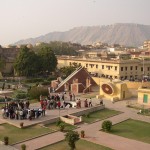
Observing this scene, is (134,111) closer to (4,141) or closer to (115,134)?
(115,134)

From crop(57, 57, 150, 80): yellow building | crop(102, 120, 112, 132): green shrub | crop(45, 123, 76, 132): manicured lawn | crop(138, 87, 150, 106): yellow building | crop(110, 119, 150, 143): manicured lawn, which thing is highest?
crop(57, 57, 150, 80): yellow building

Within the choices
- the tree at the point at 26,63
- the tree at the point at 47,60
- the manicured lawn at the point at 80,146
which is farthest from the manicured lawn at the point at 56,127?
the tree at the point at 47,60

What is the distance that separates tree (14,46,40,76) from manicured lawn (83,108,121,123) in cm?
2738

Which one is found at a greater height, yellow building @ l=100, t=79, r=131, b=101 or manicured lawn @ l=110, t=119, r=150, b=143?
yellow building @ l=100, t=79, r=131, b=101

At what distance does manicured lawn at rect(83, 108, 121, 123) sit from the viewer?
29.7 metres

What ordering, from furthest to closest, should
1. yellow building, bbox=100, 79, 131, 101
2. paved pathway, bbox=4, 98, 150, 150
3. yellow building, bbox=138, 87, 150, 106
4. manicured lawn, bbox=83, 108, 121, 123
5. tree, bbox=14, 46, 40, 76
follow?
tree, bbox=14, 46, 40, 76, yellow building, bbox=100, 79, 131, 101, yellow building, bbox=138, 87, 150, 106, manicured lawn, bbox=83, 108, 121, 123, paved pathway, bbox=4, 98, 150, 150

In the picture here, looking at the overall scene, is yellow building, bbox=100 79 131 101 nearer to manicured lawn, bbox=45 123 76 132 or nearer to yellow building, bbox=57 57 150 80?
manicured lawn, bbox=45 123 76 132

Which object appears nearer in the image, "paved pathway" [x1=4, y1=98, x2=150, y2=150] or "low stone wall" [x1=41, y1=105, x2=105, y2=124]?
"paved pathway" [x1=4, y1=98, x2=150, y2=150]

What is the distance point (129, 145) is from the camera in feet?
73.3

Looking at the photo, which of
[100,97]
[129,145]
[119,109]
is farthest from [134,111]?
[129,145]

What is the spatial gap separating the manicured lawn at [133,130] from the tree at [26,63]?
32.5m

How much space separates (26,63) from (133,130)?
117 ft

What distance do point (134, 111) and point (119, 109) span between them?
1873 millimetres

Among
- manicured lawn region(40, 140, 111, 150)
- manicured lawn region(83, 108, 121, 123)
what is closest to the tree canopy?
manicured lawn region(83, 108, 121, 123)
